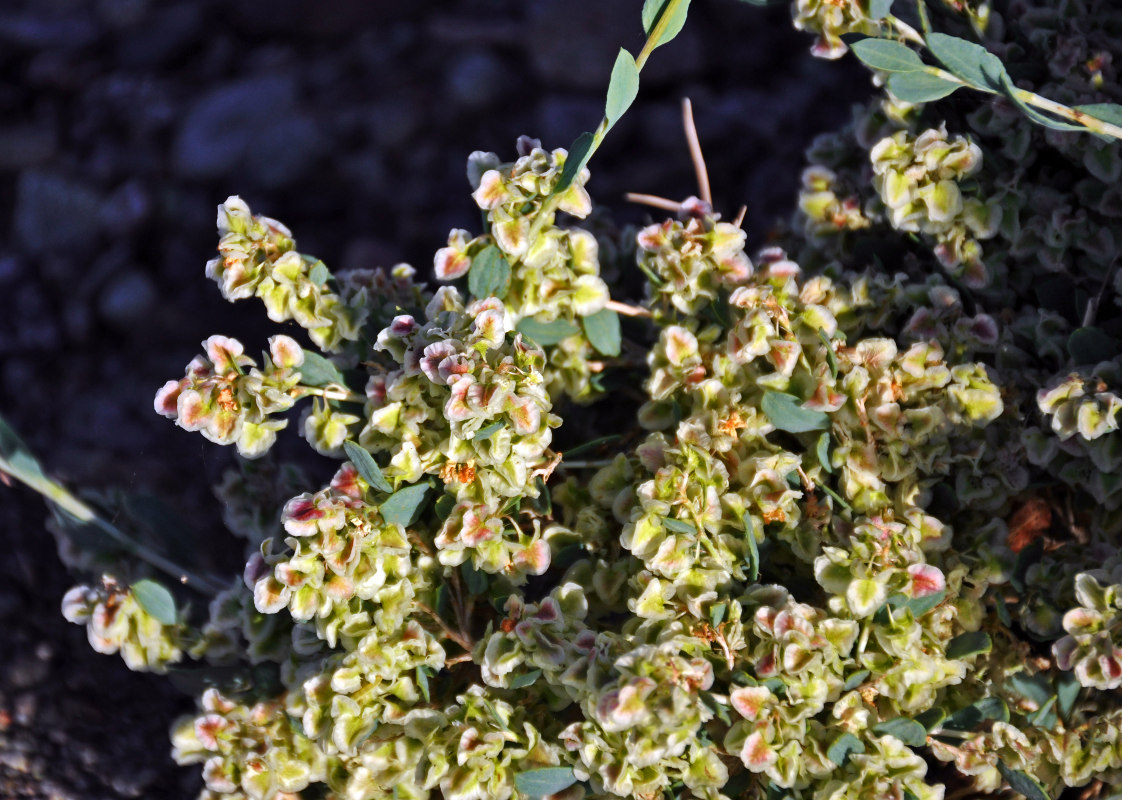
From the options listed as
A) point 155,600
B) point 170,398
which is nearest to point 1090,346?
point 170,398

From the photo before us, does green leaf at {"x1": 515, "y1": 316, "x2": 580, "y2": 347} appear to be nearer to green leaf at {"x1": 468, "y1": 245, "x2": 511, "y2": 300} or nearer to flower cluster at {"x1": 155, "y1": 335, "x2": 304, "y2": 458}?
green leaf at {"x1": 468, "y1": 245, "x2": 511, "y2": 300}

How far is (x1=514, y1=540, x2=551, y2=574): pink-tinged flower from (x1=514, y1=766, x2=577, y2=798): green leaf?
0.72 ft

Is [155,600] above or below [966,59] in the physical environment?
below

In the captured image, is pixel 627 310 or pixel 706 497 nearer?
pixel 706 497

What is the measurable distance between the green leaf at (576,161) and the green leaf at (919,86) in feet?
1.13

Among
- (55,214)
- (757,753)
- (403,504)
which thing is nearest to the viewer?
(757,753)

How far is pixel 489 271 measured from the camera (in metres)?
1.24

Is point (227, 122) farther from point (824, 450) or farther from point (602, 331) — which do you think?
point (824, 450)

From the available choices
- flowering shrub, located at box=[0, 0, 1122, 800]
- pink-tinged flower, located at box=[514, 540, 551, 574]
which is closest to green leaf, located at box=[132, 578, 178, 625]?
flowering shrub, located at box=[0, 0, 1122, 800]

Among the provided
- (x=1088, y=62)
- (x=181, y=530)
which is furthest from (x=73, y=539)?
(x=1088, y=62)

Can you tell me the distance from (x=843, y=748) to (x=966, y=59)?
2.54 ft

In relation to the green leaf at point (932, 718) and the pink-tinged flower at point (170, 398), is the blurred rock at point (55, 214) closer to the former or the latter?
the pink-tinged flower at point (170, 398)

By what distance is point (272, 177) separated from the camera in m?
2.54

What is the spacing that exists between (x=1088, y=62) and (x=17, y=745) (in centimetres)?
183
